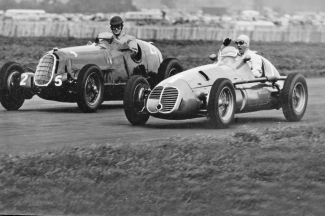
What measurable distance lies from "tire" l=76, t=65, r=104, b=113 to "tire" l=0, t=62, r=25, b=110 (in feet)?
3.96

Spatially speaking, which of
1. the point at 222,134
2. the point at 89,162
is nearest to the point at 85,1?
the point at 222,134

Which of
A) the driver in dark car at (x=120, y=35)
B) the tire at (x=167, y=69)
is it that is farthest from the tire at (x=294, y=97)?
the driver in dark car at (x=120, y=35)

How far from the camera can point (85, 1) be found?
46.3 ft

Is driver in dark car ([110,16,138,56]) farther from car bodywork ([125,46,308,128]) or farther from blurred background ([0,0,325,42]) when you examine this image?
car bodywork ([125,46,308,128])

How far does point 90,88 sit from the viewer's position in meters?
13.8

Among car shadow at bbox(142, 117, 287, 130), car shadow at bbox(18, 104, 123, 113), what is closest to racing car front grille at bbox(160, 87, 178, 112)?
car shadow at bbox(142, 117, 287, 130)

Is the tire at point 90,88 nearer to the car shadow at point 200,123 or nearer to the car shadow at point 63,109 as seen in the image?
A: the car shadow at point 63,109

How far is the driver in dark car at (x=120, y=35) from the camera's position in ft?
48.1

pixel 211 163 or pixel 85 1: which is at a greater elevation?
pixel 85 1

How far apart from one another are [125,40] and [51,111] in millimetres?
1679

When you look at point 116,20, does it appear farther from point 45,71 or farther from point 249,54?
point 249,54

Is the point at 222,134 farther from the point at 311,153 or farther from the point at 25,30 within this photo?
the point at 25,30

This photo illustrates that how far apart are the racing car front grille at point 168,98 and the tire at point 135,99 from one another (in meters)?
0.39

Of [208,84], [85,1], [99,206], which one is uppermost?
[85,1]
